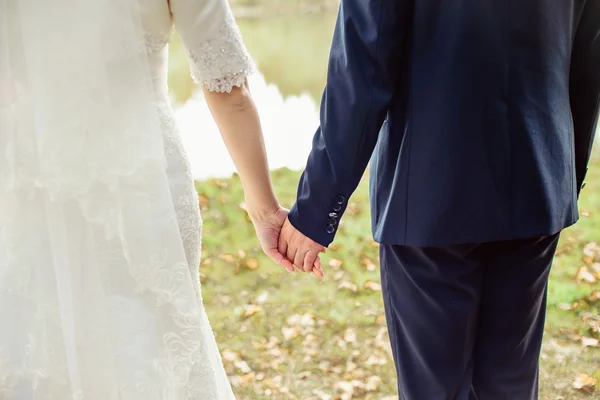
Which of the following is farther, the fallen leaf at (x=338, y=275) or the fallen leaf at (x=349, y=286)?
the fallen leaf at (x=338, y=275)

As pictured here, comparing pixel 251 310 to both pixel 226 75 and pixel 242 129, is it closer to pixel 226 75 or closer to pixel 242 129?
pixel 242 129

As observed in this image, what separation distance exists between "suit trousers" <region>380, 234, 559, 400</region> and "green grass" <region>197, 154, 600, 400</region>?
1436mm

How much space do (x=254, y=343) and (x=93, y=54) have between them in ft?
8.35

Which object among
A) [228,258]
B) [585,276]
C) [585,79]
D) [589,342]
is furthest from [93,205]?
[585,276]

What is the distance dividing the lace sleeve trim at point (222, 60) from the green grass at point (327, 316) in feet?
6.43

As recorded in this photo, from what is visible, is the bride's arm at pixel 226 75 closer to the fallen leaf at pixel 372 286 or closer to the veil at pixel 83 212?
the veil at pixel 83 212

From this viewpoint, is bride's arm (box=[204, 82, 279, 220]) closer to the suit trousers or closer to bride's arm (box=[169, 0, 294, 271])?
bride's arm (box=[169, 0, 294, 271])

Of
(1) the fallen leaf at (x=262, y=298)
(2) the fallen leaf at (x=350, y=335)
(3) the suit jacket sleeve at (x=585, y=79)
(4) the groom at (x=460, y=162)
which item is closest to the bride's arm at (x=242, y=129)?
(4) the groom at (x=460, y=162)

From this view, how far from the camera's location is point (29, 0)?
5.40 feet

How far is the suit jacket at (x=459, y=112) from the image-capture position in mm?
1806

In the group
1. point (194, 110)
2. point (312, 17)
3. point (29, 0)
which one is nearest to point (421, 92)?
point (29, 0)

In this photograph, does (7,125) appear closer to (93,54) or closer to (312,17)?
(93,54)

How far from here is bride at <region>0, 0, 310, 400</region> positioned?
66.9 inches

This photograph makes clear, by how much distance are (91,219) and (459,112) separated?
2.98 ft
